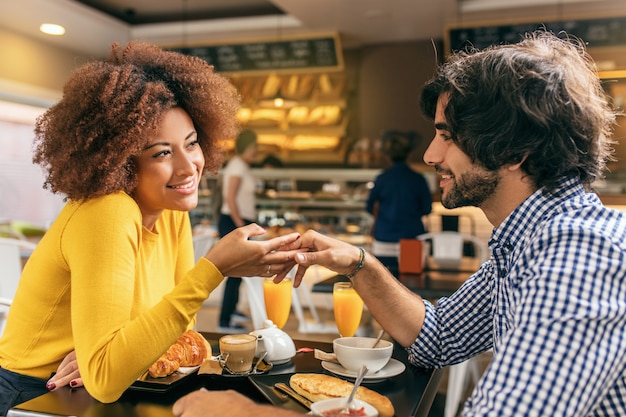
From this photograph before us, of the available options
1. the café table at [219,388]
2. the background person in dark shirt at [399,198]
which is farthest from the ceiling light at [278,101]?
the café table at [219,388]

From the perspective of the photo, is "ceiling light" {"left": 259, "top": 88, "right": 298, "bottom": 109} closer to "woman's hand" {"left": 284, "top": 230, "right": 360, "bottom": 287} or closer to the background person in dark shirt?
the background person in dark shirt

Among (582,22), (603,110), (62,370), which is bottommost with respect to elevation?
(62,370)

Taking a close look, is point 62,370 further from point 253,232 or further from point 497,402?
point 497,402

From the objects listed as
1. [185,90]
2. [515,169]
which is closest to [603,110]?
[515,169]

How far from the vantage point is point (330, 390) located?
1261mm

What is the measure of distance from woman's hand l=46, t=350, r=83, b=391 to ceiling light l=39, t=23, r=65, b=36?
586 cm

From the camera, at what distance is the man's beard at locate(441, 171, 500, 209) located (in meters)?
1.36

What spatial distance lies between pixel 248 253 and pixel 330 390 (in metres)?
0.34

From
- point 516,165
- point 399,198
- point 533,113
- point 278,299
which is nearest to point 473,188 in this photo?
point 516,165

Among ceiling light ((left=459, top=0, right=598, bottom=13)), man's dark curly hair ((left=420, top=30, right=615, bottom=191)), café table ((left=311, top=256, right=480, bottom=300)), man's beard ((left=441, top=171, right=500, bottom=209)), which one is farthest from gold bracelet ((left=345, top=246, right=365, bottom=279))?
ceiling light ((left=459, top=0, right=598, bottom=13))

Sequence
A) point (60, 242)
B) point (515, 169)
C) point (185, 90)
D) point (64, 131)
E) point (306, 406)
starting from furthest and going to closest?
1. point (185, 90)
2. point (64, 131)
3. point (60, 242)
4. point (515, 169)
5. point (306, 406)

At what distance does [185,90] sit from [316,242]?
57 cm

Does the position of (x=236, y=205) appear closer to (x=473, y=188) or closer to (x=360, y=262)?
(x=360, y=262)

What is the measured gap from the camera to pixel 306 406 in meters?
1.22
